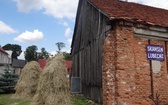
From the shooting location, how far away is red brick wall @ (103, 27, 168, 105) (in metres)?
8.31

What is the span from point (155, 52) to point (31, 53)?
86.3 m

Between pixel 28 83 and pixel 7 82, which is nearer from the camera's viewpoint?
pixel 28 83

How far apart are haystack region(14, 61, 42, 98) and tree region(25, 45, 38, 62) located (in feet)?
245

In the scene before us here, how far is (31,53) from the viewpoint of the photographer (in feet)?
300

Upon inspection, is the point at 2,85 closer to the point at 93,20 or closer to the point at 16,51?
the point at 93,20

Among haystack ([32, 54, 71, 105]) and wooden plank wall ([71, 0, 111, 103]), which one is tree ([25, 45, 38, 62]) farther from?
haystack ([32, 54, 71, 105])

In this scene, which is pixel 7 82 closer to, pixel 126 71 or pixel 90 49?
pixel 90 49

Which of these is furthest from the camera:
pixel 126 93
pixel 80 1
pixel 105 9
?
pixel 80 1

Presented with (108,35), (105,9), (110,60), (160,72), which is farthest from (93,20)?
(160,72)

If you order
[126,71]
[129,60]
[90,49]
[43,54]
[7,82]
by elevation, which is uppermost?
[43,54]

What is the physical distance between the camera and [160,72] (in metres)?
9.24

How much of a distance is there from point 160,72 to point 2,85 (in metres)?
14.0

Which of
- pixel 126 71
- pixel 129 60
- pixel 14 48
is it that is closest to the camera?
pixel 126 71

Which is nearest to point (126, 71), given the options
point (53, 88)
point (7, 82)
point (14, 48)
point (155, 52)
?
point (155, 52)
